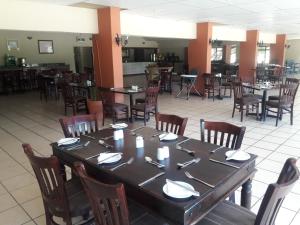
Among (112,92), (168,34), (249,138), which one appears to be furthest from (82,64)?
(249,138)

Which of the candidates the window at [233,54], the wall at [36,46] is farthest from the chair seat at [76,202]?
the window at [233,54]


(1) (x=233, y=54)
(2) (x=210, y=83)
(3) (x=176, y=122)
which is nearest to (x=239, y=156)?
(3) (x=176, y=122)

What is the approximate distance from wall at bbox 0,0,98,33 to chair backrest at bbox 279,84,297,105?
13.6 ft

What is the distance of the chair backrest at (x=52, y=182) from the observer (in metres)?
1.64

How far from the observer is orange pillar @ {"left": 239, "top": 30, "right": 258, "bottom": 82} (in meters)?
10.6

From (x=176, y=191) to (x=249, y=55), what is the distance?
10640 millimetres

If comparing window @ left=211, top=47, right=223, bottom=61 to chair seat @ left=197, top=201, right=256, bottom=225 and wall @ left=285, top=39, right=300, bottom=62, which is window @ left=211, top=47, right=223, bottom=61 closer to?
wall @ left=285, top=39, right=300, bottom=62

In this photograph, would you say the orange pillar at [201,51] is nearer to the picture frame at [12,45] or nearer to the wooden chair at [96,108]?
the wooden chair at [96,108]

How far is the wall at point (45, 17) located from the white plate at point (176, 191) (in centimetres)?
446

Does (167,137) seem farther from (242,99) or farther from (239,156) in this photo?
(242,99)

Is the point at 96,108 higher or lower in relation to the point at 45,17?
lower

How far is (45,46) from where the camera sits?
1114cm

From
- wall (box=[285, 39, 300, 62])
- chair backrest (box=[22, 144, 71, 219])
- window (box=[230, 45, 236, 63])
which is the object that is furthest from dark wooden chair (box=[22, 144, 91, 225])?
wall (box=[285, 39, 300, 62])

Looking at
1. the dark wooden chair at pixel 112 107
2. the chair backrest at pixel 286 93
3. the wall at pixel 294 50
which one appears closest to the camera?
the chair backrest at pixel 286 93
